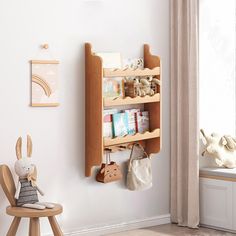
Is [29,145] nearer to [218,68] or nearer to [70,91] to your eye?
[70,91]

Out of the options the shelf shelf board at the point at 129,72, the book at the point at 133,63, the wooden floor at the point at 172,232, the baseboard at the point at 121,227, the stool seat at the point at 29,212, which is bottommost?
the wooden floor at the point at 172,232

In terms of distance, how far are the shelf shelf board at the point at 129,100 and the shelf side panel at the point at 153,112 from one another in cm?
8

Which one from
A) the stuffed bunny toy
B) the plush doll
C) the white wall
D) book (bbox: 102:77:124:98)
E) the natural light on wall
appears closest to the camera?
the stuffed bunny toy

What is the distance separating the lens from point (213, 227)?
4734mm

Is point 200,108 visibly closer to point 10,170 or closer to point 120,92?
point 120,92

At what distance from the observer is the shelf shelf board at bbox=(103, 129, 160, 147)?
14.0ft

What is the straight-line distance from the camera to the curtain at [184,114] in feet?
15.4

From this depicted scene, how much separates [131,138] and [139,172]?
33 cm

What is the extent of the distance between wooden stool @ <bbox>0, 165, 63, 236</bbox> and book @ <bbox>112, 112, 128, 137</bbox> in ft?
2.51

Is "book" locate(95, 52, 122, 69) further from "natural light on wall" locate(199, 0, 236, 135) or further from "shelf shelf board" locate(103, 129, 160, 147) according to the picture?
"natural light on wall" locate(199, 0, 236, 135)

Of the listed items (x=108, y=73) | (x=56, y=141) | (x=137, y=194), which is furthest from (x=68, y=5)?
(x=137, y=194)

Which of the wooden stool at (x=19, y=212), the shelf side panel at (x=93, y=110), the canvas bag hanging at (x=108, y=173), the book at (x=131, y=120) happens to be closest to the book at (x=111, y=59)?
the shelf side panel at (x=93, y=110)

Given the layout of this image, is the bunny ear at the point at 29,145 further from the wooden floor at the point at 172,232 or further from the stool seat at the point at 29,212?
the wooden floor at the point at 172,232

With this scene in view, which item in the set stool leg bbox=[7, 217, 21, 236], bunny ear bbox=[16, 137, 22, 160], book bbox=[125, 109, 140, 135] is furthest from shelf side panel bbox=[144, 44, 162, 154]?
stool leg bbox=[7, 217, 21, 236]
